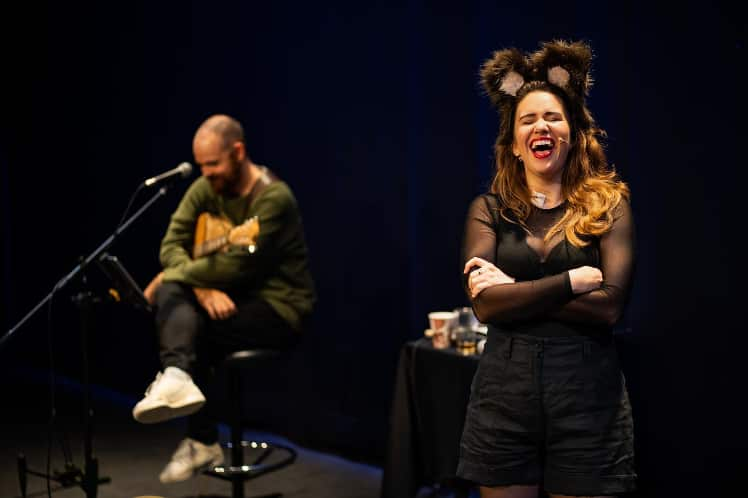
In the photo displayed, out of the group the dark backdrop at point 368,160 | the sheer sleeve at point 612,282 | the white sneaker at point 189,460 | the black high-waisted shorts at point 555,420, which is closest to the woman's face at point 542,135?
the sheer sleeve at point 612,282

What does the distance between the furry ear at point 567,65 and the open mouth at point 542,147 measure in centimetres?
18

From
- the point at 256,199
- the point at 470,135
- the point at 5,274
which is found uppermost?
the point at 470,135

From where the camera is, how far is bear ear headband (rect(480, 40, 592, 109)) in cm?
265

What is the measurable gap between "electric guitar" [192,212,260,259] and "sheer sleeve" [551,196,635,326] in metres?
1.79

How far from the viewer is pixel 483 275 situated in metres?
2.55

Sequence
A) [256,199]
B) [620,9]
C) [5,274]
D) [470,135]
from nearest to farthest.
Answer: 1. [620,9]
2. [256,199]
3. [470,135]
4. [5,274]

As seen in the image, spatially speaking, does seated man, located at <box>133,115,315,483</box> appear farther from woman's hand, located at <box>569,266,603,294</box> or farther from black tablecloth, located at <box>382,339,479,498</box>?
woman's hand, located at <box>569,266,603,294</box>

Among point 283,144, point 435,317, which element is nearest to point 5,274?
point 283,144

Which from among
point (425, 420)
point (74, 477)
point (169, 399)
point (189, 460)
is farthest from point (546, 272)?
point (74, 477)

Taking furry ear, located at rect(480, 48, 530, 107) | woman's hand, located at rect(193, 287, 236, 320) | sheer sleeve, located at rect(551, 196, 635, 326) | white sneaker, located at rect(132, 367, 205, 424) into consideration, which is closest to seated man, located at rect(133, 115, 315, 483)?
woman's hand, located at rect(193, 287, 236, 320)

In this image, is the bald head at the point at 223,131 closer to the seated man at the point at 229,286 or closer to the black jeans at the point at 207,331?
the seated man at the point at 229,286

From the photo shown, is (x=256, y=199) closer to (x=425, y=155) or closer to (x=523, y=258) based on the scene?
(x=425, y=155)

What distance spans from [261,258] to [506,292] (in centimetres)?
168

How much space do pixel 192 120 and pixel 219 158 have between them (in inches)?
80.0
